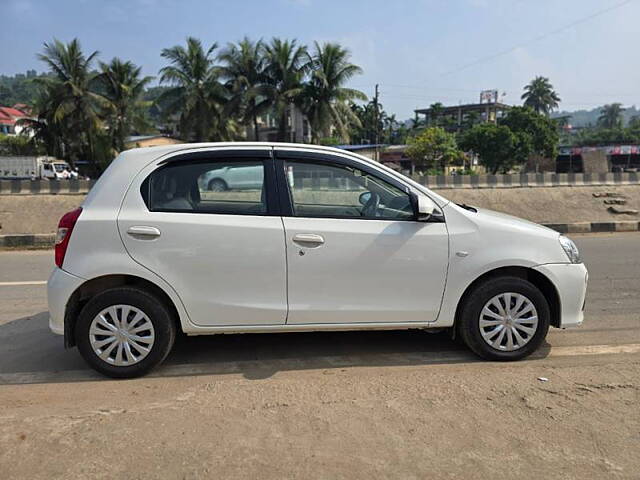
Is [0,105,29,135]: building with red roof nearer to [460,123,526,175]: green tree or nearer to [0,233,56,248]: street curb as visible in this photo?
[460,123,526,175]: green tree

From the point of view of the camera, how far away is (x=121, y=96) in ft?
126

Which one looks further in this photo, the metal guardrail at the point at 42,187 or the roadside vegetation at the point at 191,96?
the roadside vegetation at the point at 191,96

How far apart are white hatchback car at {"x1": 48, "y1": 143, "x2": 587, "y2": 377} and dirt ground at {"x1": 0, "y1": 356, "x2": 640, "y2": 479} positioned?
372 millimetres

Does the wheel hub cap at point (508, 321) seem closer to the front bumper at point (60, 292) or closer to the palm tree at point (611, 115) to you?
the front bumper at point (60, 292)

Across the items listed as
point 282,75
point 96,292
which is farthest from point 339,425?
point 282,75

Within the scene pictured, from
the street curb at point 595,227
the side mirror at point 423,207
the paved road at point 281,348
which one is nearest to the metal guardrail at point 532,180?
the street curb at point 595,227

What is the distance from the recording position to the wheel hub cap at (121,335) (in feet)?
12.4

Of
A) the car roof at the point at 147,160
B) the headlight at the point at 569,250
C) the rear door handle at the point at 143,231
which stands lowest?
the headlight at the point at 569,250

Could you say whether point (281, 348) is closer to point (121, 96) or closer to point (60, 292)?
point (60, 292)

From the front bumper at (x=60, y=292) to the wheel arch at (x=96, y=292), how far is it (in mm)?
32

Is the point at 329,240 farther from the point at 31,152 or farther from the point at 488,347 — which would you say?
the point at 31,152

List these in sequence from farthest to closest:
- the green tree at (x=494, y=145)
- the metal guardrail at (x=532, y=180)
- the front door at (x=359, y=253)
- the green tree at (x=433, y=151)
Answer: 1. the green tree at (x=494, y=145)
2. the green tree at (x=433, y=151)
3. the metal guardrail at (x=532, y=180)
4. the front door at (x=359, y=253)

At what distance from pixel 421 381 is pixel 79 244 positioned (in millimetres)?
2627

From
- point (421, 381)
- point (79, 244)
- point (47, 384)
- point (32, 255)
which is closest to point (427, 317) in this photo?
point (421, 381)
